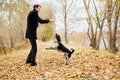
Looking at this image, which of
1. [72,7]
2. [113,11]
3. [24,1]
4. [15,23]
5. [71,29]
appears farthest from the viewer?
[71,29]

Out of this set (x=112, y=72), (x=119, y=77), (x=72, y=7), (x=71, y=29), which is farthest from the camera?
(x=71, y=29)

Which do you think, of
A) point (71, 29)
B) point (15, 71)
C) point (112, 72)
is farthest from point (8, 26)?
point (71, 29)

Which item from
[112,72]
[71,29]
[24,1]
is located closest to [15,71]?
[112,72]

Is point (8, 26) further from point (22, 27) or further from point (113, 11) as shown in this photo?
point (113, 11)

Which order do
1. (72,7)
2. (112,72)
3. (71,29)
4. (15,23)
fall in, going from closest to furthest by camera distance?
(112,72)
(15,23)
(72,7)
(71,29)

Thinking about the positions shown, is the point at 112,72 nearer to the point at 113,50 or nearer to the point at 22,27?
the point at 113,50

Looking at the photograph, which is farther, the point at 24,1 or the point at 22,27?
the point at 22,27

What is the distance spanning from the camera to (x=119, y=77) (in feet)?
29.0

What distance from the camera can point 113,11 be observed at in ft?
57.9

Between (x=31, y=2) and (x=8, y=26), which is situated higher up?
(x=31, y=2)

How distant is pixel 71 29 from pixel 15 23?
96.0ft

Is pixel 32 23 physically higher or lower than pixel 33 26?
higher

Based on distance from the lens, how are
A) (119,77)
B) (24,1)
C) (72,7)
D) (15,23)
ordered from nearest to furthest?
(119,77) → (24,1) → (15,23) → (72,7)

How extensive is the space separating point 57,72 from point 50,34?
4422cm
